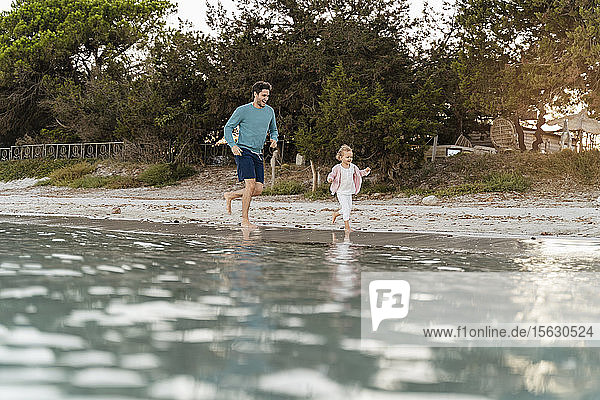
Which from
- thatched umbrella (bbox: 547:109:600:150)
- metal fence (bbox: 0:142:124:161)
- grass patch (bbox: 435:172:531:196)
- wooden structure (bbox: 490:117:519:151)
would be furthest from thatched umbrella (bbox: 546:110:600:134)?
metal fence (bbox: 0:142:124:161)

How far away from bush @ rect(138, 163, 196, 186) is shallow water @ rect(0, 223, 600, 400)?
22.2 metres

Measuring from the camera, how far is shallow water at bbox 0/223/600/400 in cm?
208

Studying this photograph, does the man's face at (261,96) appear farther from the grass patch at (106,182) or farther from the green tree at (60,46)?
the green tree at (60,46)

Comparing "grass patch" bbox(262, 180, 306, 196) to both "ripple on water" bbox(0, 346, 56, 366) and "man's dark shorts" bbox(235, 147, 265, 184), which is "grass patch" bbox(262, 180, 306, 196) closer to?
"man's dark shorts" bbox(235, 147, 265, 184)

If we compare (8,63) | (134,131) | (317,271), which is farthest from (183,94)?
(317,271)

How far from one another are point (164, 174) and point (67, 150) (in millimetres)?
13415

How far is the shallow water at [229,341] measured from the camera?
6.84ft

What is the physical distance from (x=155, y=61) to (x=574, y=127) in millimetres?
16165

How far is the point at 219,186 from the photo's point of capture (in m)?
25.7

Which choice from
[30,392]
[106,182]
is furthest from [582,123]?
[30,392]

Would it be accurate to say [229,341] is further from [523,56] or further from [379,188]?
[523,56]

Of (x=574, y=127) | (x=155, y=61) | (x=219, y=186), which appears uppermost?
(x=155, y=61)

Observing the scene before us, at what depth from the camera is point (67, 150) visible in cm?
3831

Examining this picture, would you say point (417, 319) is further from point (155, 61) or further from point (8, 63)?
point (8, 63)
